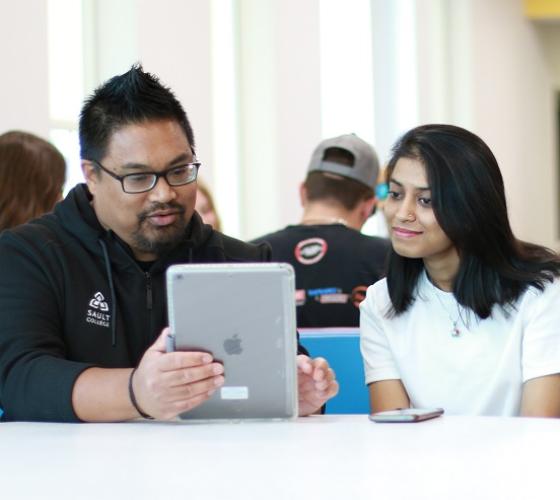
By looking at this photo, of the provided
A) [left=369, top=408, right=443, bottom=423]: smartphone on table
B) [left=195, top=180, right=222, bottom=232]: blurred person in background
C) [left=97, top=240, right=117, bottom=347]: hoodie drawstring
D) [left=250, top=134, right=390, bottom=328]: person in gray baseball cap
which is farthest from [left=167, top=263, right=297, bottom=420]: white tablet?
[left=195, top=180, right=222, bottom=232]: blurred person in background

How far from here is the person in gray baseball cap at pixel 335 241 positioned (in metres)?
3.78

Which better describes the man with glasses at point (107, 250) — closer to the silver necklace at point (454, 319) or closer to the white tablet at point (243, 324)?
the white tablet at point (243, 324)

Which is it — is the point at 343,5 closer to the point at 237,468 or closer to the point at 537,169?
the point at 537,169

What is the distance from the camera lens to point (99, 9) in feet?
16.8

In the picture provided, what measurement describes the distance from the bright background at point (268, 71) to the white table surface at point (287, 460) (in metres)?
2.51

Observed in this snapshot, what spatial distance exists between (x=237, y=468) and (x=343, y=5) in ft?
23.7

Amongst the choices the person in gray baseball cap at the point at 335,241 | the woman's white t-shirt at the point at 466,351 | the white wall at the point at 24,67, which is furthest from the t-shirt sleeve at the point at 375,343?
the white wall at the point at 24,67

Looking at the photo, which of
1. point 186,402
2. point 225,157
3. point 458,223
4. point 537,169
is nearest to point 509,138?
point 537,169

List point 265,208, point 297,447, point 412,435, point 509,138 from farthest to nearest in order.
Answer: point 509,138, point 265,208, point 412,435, point 297,447

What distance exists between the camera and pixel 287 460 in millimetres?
1618

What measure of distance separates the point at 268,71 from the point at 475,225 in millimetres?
4105

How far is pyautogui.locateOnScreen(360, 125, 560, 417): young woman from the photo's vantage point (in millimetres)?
2465

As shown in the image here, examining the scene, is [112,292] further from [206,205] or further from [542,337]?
[206,205]

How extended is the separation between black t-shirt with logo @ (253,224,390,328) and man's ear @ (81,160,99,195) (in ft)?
4.70
